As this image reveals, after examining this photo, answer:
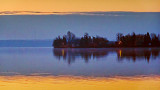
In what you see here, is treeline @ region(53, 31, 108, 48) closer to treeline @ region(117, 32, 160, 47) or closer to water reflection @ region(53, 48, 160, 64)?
water reflection @ region(53, 48, 160, 64)

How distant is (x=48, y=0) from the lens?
311cm

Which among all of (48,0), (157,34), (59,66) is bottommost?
(59,66)

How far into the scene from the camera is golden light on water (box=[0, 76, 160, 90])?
3008 mm

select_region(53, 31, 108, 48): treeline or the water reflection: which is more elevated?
select_region(53, 31, 108, 48): treeline

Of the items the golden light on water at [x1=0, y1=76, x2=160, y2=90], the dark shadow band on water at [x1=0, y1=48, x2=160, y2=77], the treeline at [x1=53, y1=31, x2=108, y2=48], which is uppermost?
the treeline at [x1=53, y1=31, x2=108, y2=48]

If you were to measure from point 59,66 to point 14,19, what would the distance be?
2.48 ft

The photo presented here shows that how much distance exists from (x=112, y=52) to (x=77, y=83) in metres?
0.54

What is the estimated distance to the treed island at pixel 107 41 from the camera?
3088mm

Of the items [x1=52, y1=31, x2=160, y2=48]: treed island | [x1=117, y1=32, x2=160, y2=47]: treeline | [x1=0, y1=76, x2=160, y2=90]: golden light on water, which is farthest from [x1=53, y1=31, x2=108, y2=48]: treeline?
[x1=0, y1=76, x2=160, y2=90]: golden light on water

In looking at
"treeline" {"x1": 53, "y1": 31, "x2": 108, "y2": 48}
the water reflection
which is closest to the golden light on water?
the water reflection

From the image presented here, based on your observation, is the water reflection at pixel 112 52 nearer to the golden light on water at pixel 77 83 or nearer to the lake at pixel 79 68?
the lake at pixel 79 68

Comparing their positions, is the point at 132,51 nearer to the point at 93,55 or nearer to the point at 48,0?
the point at 93,55

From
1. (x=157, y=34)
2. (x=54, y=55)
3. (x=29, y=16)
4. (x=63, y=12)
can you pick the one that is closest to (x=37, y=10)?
(x=29, y=16)

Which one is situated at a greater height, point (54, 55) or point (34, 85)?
point (54, 55)
